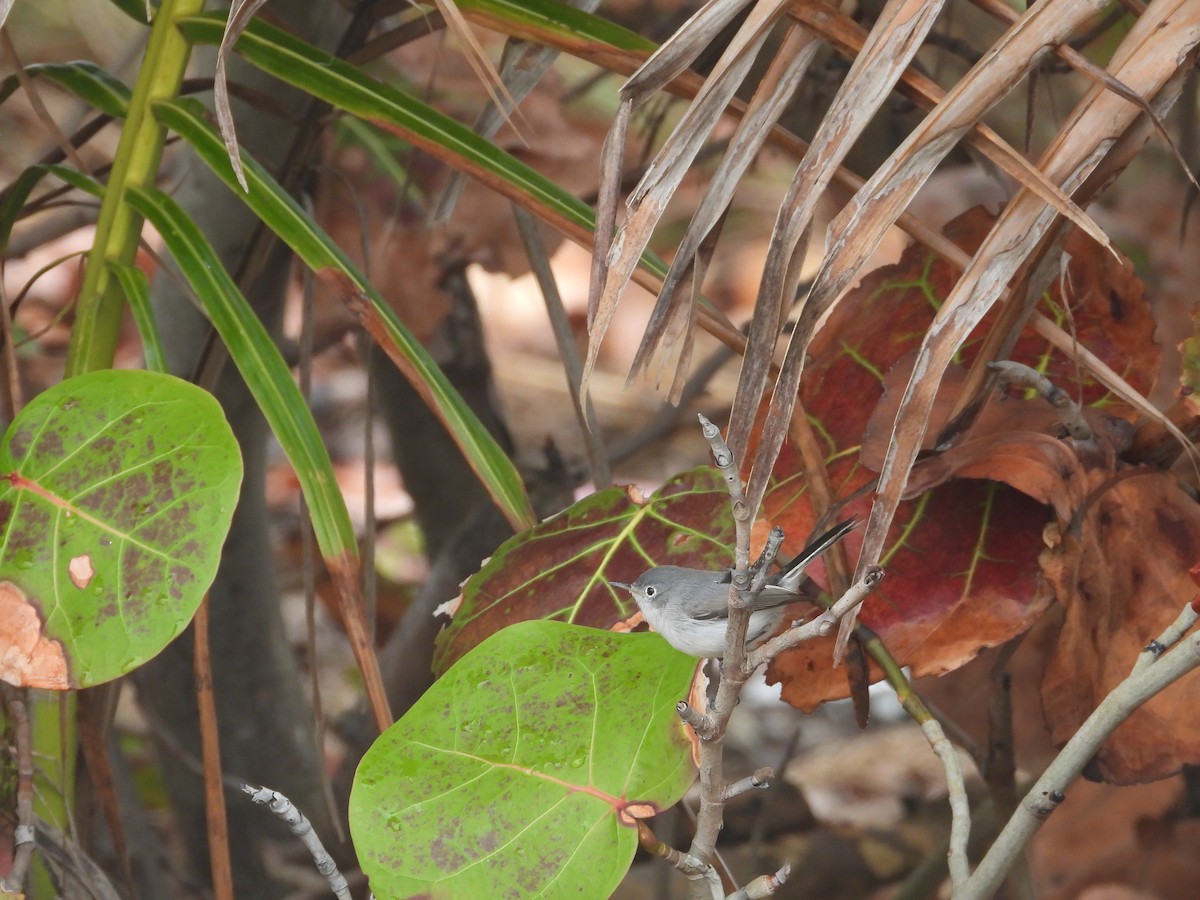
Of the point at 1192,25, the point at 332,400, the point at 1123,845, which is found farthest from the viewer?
the point at 332,400

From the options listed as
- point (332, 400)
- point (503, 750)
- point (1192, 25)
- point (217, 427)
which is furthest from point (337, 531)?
point (332, 400)

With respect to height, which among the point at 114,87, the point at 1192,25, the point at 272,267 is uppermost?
the point at 1192,25

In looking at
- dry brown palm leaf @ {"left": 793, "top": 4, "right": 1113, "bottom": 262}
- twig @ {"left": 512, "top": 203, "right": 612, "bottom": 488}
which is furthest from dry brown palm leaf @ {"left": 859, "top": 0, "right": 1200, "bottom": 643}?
twig @ {"left": 512, "top": 203, "right": 612, "bottom": 488}

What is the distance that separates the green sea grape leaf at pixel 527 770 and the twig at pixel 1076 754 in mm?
208

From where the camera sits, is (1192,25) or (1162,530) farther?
(1162,530)

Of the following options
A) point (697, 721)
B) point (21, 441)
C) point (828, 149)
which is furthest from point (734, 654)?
point (21, 441)

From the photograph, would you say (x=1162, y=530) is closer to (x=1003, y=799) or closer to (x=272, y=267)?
(x=1003, y=799)

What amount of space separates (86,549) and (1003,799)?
3.23 ft

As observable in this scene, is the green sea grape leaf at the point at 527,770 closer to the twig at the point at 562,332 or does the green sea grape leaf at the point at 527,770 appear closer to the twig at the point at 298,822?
the twig at the point at 298,822

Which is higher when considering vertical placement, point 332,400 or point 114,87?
point 114,87

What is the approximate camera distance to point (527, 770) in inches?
34.4

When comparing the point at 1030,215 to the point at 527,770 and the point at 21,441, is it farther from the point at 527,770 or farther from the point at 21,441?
the point at 21,441

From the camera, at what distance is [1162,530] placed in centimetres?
102

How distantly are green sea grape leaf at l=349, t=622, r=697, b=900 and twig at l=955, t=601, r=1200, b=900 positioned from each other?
0.21 metres
